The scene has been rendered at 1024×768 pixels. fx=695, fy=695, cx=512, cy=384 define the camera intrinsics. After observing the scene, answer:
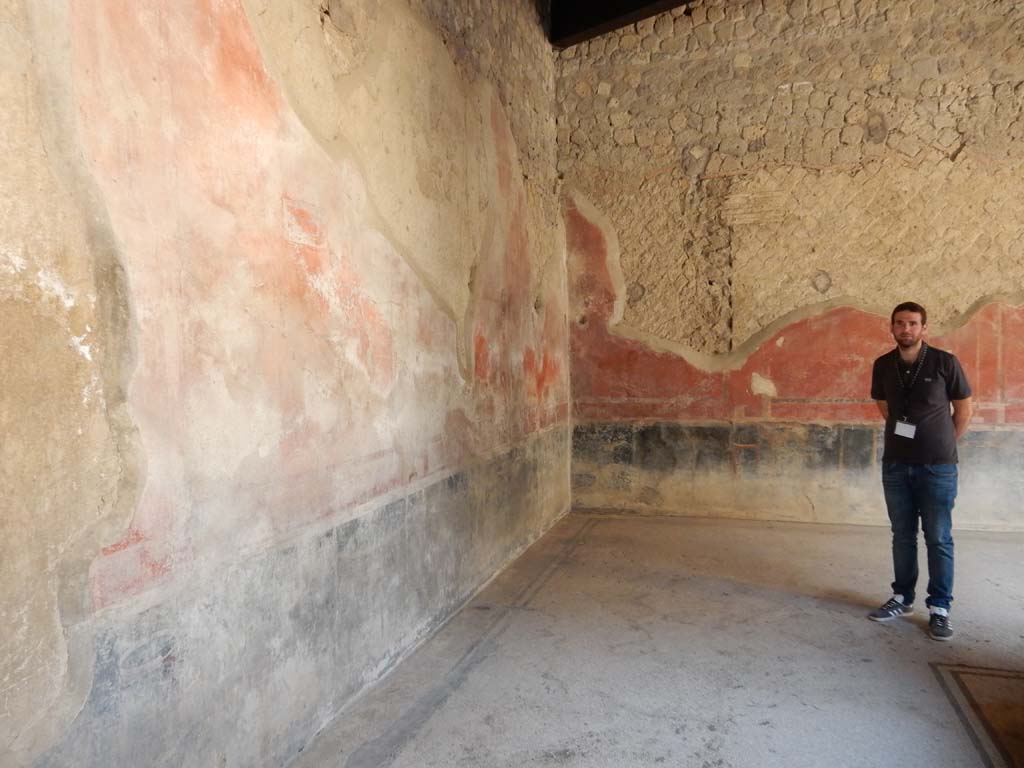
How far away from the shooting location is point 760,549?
167 inches

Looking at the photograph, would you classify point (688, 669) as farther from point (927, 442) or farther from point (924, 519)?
point (927, 442)

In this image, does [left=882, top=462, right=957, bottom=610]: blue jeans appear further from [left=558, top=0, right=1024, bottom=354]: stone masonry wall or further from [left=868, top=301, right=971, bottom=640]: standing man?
[left=558, top=0, right=1024, bottom=354]: stone masonry wall

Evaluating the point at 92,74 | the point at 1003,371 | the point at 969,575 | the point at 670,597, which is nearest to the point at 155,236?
the point at 92,74

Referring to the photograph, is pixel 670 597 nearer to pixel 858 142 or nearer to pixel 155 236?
pixel 155 236

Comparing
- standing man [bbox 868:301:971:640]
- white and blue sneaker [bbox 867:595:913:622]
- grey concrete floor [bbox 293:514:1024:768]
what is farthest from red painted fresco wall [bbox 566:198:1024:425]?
white and blue sneaker [bbox 867:595:913:622]

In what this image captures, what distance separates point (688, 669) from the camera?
261cm

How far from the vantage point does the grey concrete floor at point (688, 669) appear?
209cm

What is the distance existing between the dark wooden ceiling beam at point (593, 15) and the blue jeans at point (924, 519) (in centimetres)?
343

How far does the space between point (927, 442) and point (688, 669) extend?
1.41 m

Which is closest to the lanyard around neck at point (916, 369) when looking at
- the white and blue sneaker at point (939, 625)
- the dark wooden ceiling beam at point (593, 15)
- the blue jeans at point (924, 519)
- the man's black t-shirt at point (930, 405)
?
the man's black t-shirt at point (930, 405)

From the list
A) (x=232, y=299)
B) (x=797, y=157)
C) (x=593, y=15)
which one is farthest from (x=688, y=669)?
(x=593, y=15)

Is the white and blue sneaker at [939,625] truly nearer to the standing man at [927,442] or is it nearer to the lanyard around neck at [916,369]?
the standing man at [927,442]

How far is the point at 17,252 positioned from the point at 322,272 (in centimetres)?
102

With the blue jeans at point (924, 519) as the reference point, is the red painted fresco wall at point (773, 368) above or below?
above
